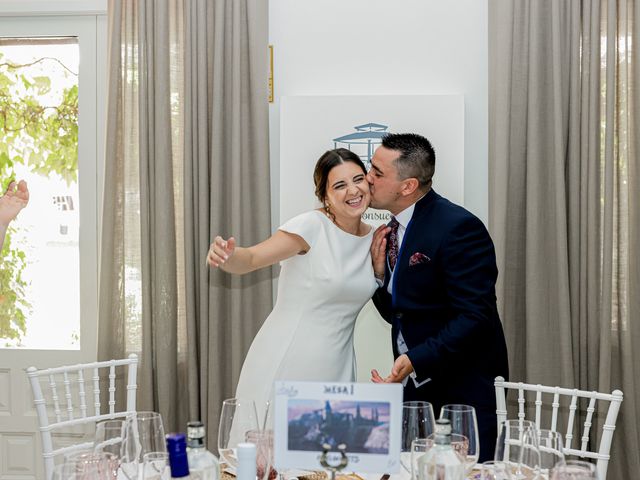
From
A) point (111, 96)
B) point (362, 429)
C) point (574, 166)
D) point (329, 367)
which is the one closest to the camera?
point (362, 429)

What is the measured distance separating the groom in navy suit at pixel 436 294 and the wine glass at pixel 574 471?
1259 millimetres

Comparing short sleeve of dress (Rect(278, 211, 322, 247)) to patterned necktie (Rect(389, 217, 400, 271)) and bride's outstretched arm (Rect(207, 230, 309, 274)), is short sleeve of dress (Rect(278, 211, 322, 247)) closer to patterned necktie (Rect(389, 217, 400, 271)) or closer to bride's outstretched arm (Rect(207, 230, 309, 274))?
bride's outstretched arm (Rect(207, 230, 309, 274))

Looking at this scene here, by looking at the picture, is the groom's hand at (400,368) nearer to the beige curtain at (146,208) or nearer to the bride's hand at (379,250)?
the bride's hand at (379,250)

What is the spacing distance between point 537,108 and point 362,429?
239 centimetres

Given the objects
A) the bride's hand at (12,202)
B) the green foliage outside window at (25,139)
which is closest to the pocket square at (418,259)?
the bride's hand at (12,202)

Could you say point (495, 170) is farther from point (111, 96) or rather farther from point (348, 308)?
point (111, 96)

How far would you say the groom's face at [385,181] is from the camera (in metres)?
2.88

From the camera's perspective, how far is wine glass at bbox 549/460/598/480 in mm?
1329

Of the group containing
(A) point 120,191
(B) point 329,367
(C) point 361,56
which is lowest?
(B) point 329,367

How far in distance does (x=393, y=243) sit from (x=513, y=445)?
4.90 ft

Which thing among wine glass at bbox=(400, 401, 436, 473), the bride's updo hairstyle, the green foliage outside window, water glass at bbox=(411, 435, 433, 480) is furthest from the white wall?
water glass at bbox=(411, 435, 433, 480)

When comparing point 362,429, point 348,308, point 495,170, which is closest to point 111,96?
point 348,308

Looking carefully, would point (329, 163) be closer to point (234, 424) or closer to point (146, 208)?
point (146, 208)

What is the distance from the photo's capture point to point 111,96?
365 centimetres
